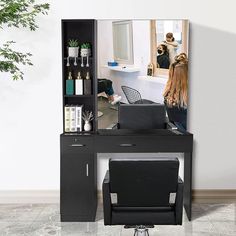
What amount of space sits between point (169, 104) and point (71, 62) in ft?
3.69

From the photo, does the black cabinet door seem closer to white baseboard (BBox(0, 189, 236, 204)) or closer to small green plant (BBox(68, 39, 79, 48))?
white baseboard (BBox(0, 189, 236, 204))

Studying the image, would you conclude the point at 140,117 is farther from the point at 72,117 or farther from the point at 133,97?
the point at 72,117

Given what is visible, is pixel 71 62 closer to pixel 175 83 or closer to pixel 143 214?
pixel 175 83

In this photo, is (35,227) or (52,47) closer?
(35,227)

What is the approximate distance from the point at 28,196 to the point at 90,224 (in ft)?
3.18

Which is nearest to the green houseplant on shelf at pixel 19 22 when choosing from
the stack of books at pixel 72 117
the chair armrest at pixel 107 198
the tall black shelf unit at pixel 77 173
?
the tall black shelf unit at pixel 77 173

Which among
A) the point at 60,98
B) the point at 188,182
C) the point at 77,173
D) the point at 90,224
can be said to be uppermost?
the point at 60,98

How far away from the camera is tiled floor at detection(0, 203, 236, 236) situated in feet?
13.2

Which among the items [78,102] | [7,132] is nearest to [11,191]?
[7,132]

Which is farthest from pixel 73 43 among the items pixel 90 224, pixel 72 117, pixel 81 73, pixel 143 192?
pixel 143 192

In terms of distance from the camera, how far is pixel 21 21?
425 centimetres

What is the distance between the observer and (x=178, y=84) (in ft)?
15.3

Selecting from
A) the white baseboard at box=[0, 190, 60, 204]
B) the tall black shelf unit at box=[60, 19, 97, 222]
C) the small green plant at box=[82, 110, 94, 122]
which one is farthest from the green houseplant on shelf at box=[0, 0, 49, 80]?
the white baseboard at box=[0, 190, 60, 204]

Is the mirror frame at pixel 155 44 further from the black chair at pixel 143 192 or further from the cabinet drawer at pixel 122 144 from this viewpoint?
the black chair at pixel 143 192
